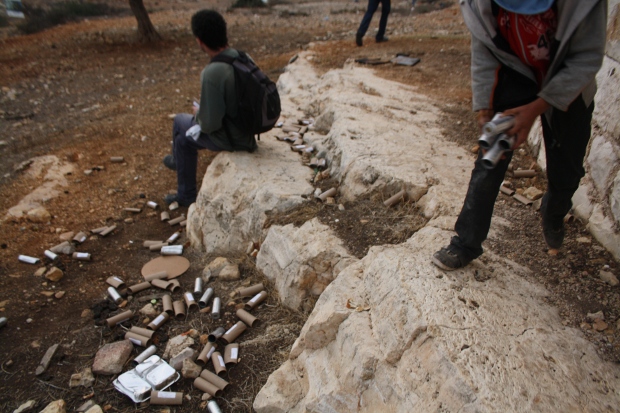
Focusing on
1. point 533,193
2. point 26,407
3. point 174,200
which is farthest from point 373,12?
point 26,407

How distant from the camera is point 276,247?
4.51m

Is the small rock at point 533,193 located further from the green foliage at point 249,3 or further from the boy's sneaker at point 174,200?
the green foliage at point 249,3

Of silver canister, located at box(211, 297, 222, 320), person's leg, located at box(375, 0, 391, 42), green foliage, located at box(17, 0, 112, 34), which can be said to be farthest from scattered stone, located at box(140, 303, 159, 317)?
green foliage, located at box(17, 0, 112, 34)

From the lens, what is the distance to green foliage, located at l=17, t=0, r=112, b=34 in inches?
669

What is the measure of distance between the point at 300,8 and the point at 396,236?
20.6 m

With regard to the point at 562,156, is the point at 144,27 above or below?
below

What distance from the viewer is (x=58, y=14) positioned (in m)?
18.4

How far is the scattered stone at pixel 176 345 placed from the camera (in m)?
4.07

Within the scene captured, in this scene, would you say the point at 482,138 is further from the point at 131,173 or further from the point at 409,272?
the point at 131,173

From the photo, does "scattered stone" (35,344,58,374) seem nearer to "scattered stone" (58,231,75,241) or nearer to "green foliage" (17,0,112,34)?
"scattered stone" (58,231,75,241)

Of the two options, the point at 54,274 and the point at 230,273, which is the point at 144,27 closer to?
the point at 54,274

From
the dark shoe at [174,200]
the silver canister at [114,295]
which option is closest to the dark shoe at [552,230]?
the silver canister at [114,295]

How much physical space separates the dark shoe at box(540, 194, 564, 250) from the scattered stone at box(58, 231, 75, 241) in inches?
236

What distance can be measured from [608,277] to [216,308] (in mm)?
3447
